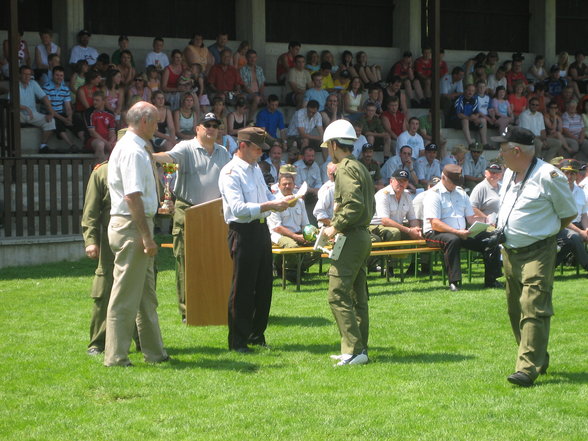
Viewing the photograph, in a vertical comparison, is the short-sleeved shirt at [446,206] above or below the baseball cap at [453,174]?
below

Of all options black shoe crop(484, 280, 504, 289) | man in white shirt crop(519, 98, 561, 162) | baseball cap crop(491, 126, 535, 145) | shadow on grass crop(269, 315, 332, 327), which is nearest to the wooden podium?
shadow on grass crop(269, 315, 332, 327)

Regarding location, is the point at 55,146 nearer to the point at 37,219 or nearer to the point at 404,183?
the point at 37,219

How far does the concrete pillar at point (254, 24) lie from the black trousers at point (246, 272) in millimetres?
13115

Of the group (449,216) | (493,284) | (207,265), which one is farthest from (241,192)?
(449,216)

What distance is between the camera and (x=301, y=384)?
7371 mm

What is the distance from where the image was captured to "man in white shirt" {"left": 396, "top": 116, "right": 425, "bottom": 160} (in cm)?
1930

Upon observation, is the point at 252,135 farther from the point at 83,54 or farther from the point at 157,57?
the point at 157,57

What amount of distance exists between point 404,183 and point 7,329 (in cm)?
638

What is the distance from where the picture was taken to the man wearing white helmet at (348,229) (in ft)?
25.8

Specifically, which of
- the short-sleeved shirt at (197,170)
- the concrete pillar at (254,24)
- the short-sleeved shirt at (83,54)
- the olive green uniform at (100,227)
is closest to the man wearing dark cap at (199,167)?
the short-sleeved shirt at (197,170)

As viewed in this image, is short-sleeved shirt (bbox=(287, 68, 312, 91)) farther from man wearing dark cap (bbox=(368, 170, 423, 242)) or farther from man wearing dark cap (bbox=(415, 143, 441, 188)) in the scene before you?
man wearing dark cap (bbox=(368, 170, 423, 242))

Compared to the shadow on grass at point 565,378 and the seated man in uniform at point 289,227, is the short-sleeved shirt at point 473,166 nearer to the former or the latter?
the seated man in uniform at point 289,227

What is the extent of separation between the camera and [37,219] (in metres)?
15.0

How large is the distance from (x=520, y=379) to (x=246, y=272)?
2.43 m
